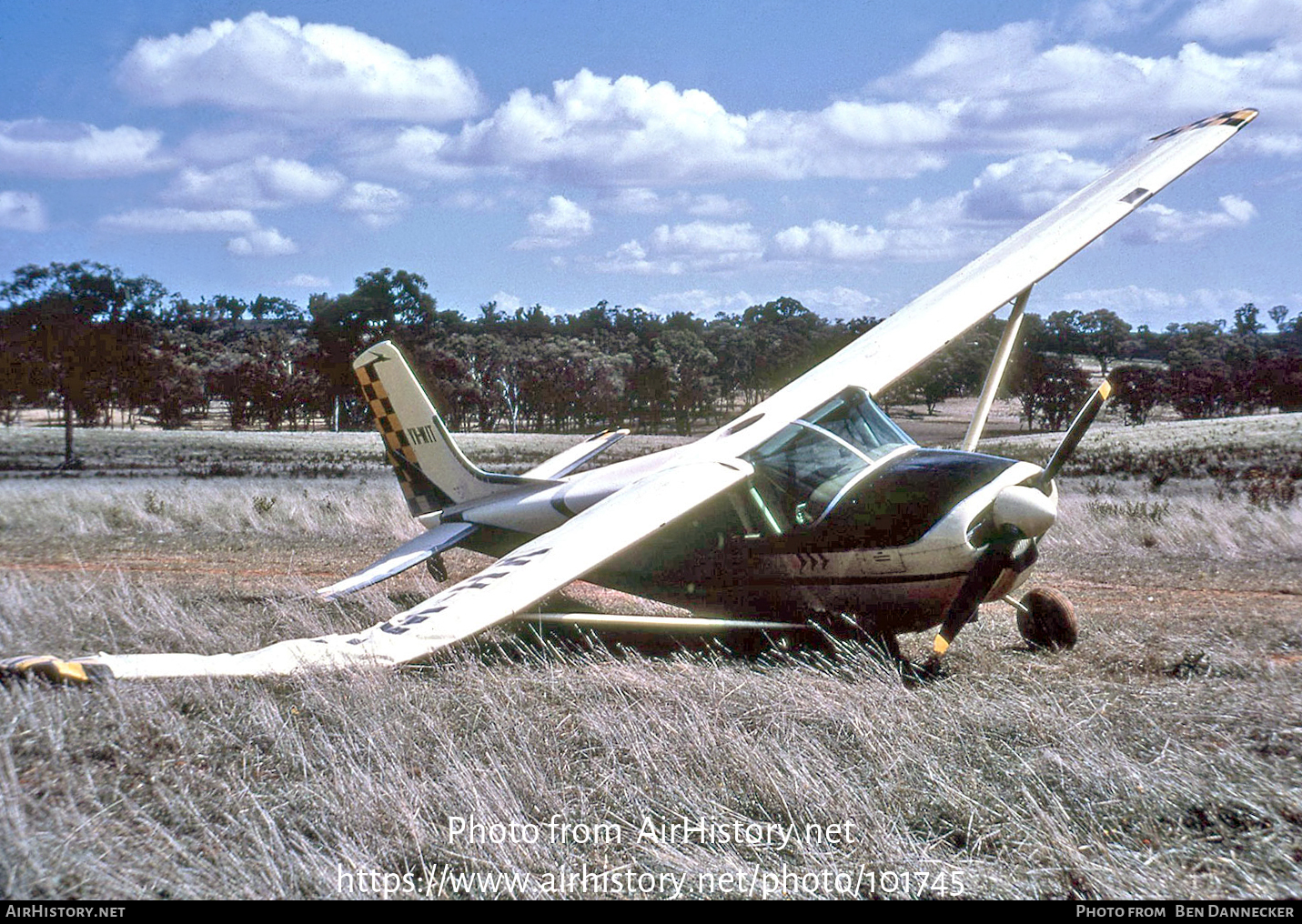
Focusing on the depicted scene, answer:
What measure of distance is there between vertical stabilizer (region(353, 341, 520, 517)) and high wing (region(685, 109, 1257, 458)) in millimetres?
3481

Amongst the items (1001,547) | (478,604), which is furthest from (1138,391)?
(478,604)

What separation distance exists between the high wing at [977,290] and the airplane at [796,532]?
0.03 metres

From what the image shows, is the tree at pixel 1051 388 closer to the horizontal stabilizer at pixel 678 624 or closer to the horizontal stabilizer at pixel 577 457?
the horizontal stabilizer at pixel 577 457

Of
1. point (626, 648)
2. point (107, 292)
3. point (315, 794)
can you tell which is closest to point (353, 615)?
point (626, 648)

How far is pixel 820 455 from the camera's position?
23.2ft

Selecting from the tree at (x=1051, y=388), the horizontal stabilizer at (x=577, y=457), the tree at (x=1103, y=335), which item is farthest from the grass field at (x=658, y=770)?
the tree at (x=1103, y=335)

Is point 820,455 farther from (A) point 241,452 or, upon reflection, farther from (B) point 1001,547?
(A) point 241,452

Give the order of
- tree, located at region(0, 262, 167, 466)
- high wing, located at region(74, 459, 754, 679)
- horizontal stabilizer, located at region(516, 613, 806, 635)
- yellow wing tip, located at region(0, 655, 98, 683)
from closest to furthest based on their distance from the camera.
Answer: yellow wing tip, located at region(0, 655, 98, 683) < high wing, located at region(74, 459, 754, 679) < horizontal stabilizer, located at region(516, 613, 806, 635) < tree, located at region(0, 262, 167, 466)

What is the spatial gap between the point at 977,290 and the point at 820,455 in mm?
2892

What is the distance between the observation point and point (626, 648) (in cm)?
730

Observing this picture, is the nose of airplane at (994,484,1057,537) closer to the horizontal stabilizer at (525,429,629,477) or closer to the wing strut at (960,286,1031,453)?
the wing strut at (960,286,1031,453)

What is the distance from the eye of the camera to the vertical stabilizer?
1030 cm

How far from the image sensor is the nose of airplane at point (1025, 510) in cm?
618

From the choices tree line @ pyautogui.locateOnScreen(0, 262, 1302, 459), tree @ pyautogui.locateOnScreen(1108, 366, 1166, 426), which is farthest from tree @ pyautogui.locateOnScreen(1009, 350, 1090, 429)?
tree @ pyautogui.locateOnScreen(1108, 366, 1166, 426)
